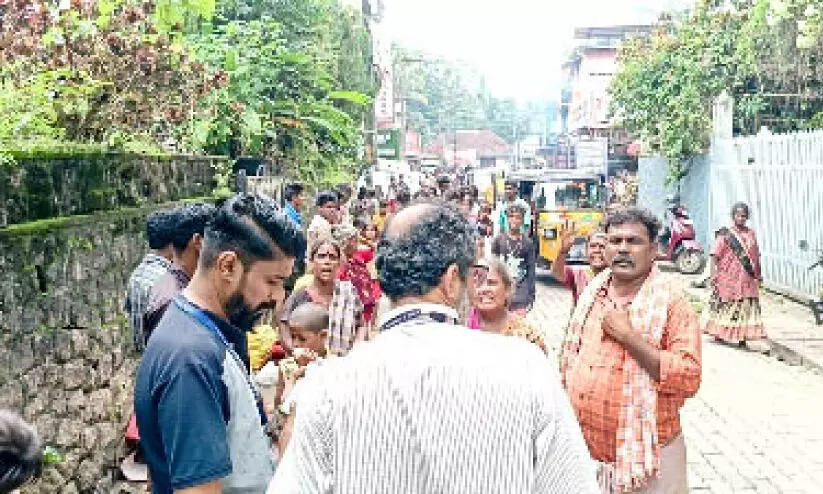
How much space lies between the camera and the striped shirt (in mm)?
2180

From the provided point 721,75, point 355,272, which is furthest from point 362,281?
point 721,75

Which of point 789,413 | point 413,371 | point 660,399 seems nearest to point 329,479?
point 413,371

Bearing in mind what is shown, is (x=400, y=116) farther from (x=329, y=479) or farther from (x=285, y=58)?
(x=329, y=479)

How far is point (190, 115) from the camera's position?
32.6 ft

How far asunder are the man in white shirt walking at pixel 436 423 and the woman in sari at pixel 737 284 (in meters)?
9.82

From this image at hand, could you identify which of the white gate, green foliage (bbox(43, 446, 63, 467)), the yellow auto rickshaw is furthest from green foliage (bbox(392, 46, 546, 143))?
green foliage (bbox(43, 446, 63, 467))

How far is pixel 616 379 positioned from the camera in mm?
4078

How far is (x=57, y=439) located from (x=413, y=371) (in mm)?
3517

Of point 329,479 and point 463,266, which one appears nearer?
point 329,479

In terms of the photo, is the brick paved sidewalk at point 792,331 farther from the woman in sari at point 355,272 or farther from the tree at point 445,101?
the tree at point 445,101

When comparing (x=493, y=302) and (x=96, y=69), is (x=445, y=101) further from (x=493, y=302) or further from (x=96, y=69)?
(x=493, y=302)

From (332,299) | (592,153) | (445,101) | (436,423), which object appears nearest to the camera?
(436,423)

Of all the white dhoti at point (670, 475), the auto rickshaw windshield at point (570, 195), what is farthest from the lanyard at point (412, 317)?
the auto rickshaw windshield at point (570, 195)

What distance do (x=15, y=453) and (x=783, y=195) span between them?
14.8 meters
